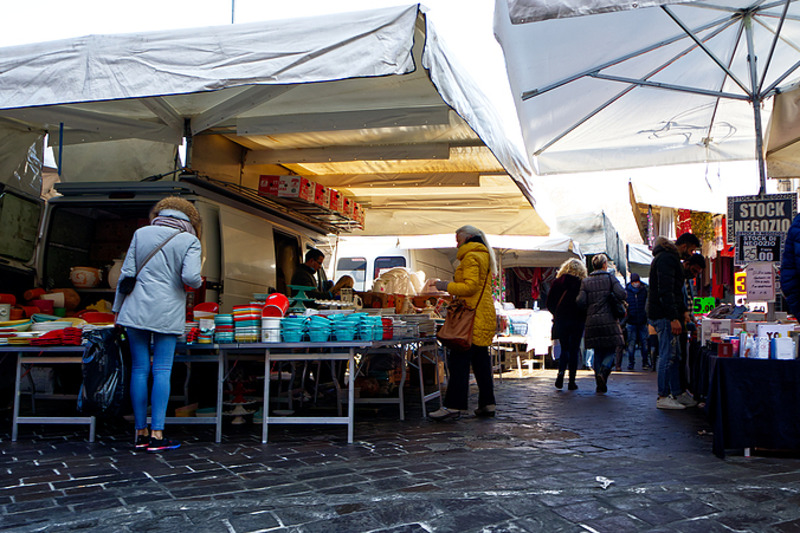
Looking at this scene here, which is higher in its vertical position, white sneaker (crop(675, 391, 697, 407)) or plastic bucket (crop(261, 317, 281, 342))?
plastic bucket (crop(261, 317, 281, 342))

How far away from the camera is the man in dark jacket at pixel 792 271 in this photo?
4.24m

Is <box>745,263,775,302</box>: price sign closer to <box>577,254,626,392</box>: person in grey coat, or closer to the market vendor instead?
<box>577,254,626,392</box>: person in grey coat

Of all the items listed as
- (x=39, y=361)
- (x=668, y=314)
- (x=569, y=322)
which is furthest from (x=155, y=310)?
(x=569, y=322)

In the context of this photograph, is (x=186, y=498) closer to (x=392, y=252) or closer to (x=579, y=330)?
(x=579, y=330)

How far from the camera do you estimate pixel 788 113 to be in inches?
244

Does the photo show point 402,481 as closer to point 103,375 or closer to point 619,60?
point 103,375

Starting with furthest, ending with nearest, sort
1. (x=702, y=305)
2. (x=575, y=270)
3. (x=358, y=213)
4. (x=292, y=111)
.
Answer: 1. (x=358, y=213)
2. (x=575, y=270)
3. (x=702, y=305)
4. (x=292, y=111)

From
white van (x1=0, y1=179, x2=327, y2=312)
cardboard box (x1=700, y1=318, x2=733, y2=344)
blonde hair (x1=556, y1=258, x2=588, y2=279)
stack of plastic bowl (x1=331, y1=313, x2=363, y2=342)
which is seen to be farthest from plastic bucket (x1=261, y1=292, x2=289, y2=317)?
blonde hair (x1=556, y1=258, x2=588, y2=279)

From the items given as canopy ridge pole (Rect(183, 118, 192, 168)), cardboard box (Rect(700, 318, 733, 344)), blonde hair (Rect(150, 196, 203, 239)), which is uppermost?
canopy ridge pole (Rect(183, 118, 192, 168))

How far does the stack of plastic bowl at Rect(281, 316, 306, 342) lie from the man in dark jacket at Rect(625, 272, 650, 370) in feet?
35.2

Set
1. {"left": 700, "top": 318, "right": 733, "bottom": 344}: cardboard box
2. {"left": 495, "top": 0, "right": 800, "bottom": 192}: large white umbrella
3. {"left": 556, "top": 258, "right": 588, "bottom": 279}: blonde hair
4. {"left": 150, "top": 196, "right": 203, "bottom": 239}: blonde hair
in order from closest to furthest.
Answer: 1. {"left": 150, "top": 196, "right": 203, "bottom": 239}: blonde hair
2. {"left": 700, "top": 318, "right": 733, "bottom": 344}: cardboard box
3. {"left": 495, "top": 0, "right": 800, "bottom": 192}: large white umbrella
4. {"left": 556, "top": 258, "right": 588, "bottom": 279}: blonde hair

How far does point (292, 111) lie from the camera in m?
6.55

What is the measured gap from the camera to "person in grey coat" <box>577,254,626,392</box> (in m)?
8.62

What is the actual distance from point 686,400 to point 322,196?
482cm
